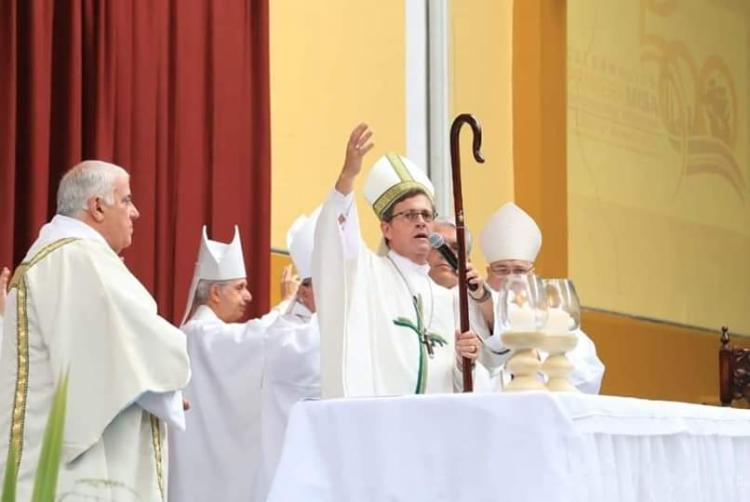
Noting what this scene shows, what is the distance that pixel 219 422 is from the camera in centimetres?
633

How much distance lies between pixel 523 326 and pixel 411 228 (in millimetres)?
1811

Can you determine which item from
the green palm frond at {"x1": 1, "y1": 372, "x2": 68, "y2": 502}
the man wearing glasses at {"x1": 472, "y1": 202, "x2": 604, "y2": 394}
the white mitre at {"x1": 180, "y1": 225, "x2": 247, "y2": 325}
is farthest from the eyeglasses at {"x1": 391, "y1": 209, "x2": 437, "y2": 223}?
the green palm frond at {"x1": 1, "y1": 372, "x2": 68, "y2": 502}

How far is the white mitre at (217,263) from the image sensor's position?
640 cm

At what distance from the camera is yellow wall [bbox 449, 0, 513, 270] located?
9078mm

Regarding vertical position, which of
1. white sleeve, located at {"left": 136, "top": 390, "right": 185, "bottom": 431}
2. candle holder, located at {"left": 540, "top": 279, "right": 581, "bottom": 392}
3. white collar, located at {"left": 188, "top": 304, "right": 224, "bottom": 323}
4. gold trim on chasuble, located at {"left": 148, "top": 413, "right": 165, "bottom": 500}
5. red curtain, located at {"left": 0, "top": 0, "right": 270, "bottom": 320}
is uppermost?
red curtain, located at {"left": 0, "top": 0, "right": 270, "bottom": 320}

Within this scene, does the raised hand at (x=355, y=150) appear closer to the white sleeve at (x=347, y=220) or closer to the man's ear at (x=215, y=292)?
the white sleeve at (x=347, y=220)

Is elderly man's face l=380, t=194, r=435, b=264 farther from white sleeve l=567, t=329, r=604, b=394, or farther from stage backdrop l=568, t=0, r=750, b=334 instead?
stage backdrop l=568, t=0, r=750, b=334

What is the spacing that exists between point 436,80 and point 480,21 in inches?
30.7

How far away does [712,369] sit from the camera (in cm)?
1134

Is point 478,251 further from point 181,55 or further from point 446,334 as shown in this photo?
point 446,334

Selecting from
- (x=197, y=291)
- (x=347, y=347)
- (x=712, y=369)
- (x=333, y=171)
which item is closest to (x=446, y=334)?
(x=347, y=347)

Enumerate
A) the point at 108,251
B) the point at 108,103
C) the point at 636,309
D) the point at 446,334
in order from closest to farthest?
1. the point at 108,251
2. the point at 446,334
3. the point at 108,103
4. the point at 636,309

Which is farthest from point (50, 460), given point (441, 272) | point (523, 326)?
point (441, 272)

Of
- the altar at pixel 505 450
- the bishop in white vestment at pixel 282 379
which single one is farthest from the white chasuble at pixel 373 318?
the altar at pixel 505 450
